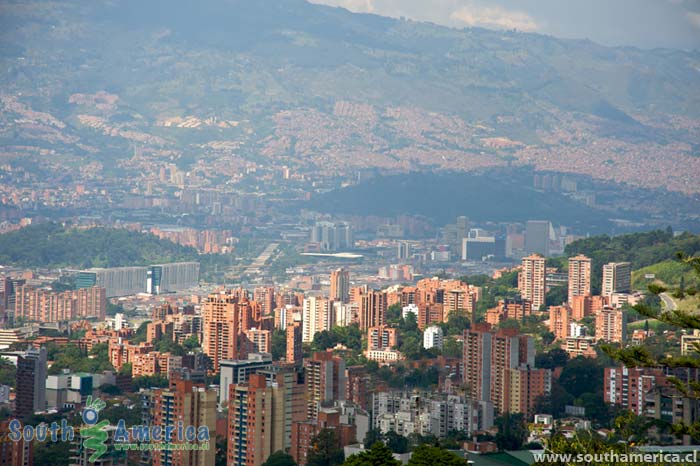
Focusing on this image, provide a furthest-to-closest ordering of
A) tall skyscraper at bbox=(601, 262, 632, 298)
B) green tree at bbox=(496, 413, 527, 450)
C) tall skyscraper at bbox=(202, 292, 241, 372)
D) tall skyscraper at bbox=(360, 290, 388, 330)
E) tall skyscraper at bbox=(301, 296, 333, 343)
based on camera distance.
Result: tall skyscraper at bbox=(601, 262, 632, 298) → tall skyscraper at bbox=(360, 290, 388, 330) → tall skyscraper at bbox=(301, 296, 333, 343) → tall skyscraper at bbox=(202, 292, 241, 372) → green tree at bbox=(496, 413, 527, 450)

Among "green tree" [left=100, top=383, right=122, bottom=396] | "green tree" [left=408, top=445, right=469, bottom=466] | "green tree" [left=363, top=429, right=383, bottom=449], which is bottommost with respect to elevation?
"green tree" [left=100, top=383, right=122, bottom=396]

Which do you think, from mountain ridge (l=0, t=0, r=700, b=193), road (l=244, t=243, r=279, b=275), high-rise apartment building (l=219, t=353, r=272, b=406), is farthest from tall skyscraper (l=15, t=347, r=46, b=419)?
mountain ridge (l=0, t=0, r=700, b=193)

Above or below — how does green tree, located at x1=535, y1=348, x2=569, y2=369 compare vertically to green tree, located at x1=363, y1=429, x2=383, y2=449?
above

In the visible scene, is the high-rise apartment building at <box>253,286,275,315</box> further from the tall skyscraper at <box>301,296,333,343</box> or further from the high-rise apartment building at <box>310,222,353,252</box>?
the high-rise apartment building at <box>310,222,353,252</box>

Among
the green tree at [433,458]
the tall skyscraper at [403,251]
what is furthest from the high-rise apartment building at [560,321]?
the tall skyscraper at [403,251]

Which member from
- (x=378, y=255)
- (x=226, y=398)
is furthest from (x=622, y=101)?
(x=226, y=398)

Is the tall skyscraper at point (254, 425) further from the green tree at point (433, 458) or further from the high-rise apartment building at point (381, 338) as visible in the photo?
the high-rise apartment building at point (381, 338)

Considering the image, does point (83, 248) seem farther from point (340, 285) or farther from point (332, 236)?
point (340, 285)
